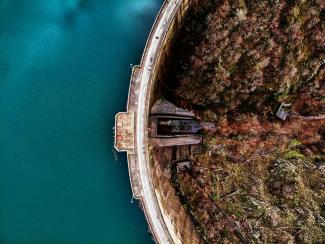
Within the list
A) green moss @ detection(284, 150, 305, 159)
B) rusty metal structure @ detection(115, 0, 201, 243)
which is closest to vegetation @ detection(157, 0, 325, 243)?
green moss @ detection(284, 150, 305, 159)

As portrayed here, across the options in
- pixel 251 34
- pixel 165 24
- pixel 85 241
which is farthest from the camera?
pixel 85 241

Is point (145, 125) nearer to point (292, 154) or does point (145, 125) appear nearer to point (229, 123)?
point (229, 123)

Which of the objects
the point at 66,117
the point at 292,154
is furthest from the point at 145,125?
the point at 292,154

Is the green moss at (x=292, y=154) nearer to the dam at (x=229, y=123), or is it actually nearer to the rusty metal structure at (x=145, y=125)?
the dam at (x=229, y=123)

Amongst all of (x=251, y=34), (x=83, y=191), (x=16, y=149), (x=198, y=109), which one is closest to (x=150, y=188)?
(x=83, y=191)

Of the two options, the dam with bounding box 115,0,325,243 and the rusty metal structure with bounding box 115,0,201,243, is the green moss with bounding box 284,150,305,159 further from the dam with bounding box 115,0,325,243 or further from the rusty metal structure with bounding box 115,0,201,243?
the rusty metal structure with bounding box 115,0,201,243

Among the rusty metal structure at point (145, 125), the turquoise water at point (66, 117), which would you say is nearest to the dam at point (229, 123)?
the rusty metal structure at point (145, 125)

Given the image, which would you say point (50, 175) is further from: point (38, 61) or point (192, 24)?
point (192, 24)

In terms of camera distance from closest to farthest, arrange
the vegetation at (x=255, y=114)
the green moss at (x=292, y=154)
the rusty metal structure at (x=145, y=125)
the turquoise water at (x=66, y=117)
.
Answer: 1. the rusty metal structure at (x=145, y=125)
2. the vegetation at (x=255, y=114)
3. the turquoise water at (x=66, y=117)
4. the green moss at (x=292, y=154)
